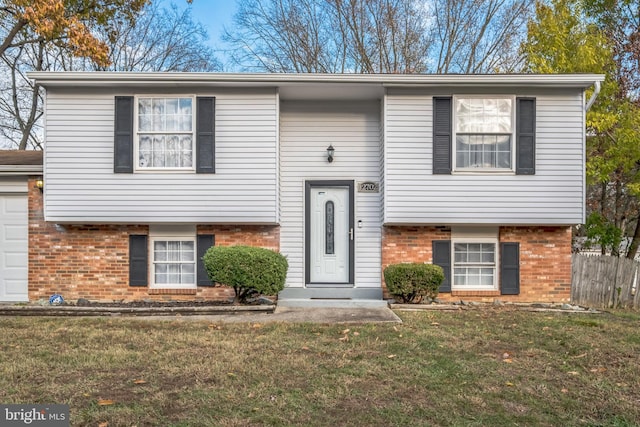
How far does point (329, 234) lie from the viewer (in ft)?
30.0

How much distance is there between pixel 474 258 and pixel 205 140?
17.7 feet

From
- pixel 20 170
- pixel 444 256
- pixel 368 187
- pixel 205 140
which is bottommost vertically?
pixel 444 256

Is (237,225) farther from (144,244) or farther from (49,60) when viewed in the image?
(49,60)

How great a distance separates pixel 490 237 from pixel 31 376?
7426 mm

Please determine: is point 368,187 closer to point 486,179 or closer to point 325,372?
point 486,179

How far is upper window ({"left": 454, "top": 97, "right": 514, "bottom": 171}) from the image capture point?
27.7 feet

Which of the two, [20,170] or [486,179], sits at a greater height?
[20,170]

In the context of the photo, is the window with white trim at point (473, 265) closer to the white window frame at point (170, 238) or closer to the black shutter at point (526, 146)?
the black shutter at point (526, 146)

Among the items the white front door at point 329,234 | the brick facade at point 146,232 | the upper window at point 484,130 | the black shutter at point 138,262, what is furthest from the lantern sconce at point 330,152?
the black shutter at point 138,262

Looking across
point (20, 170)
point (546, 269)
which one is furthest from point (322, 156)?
point (20, 170)

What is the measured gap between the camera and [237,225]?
8633mm

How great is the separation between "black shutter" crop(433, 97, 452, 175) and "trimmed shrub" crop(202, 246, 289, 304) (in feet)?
11.1

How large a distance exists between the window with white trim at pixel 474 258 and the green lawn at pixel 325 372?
2.19 meters

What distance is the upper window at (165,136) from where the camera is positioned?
8367 mm
